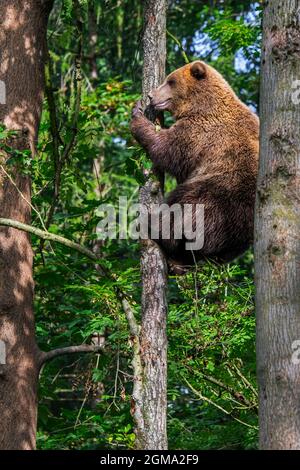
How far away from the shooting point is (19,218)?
6809 millimetres

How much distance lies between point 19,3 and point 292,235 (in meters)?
3.73

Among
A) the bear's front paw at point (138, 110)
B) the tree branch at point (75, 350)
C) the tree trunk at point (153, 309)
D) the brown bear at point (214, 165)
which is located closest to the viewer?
the tree trunk at point (153, 309)

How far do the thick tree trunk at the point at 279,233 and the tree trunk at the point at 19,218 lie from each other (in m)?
2.16

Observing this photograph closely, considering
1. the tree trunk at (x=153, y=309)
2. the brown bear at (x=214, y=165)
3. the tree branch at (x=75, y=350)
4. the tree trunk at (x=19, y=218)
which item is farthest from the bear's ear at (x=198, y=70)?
the tree branch at (x=75, y=350)

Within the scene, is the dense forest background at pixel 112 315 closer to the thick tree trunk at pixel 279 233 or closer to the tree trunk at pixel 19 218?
the tree trunk at pixel 19 218

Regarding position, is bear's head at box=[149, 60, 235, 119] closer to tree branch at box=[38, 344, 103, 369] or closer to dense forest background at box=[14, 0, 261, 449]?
dense forest background at box=[14, 0, 261, 449]

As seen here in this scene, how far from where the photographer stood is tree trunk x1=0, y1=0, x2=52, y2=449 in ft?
21.2

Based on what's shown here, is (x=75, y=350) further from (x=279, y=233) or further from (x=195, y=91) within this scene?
(x=195, y=91)

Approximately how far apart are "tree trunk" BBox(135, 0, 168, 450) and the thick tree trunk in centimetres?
127

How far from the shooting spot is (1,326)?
255 inches

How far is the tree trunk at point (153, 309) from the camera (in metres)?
5.66

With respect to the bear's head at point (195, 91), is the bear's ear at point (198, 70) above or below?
above

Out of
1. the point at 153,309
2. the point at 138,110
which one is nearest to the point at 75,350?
the point at 153,309
